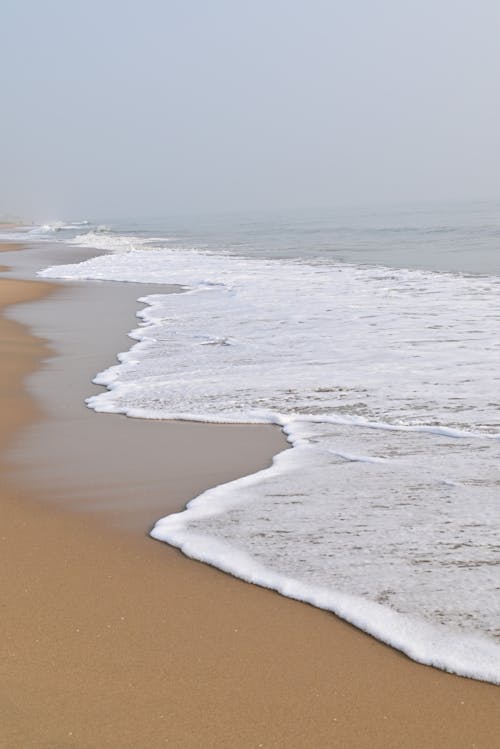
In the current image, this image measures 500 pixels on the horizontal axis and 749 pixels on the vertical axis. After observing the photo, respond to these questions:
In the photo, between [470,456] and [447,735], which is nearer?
[447,735]

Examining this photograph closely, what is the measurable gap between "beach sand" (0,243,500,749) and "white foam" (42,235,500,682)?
0.51 ft

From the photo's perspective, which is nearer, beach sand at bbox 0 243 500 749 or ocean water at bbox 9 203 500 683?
beach sand at bbox 0 243 500 749

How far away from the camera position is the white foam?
3.19m

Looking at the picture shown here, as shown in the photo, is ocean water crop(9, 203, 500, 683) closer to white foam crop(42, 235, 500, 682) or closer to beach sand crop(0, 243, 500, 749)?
white foam crop(42, 235, 500, 682)

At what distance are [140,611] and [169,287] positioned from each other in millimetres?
16091

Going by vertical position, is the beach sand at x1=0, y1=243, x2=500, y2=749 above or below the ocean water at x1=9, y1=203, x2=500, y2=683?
below

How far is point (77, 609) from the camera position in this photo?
3.08 m

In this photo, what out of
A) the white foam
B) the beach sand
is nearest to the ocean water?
the white foam

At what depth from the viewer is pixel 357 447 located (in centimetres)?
533

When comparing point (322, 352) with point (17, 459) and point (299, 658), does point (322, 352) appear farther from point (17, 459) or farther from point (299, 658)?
point (299, 658)

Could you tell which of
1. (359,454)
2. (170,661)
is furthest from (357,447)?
(170,661)

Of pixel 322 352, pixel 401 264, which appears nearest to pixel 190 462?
pixel 322 352

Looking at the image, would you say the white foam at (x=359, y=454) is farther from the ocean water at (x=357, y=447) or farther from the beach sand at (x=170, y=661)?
the beach sand at (x=170, y=661)

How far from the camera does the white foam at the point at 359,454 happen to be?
10.5ft
